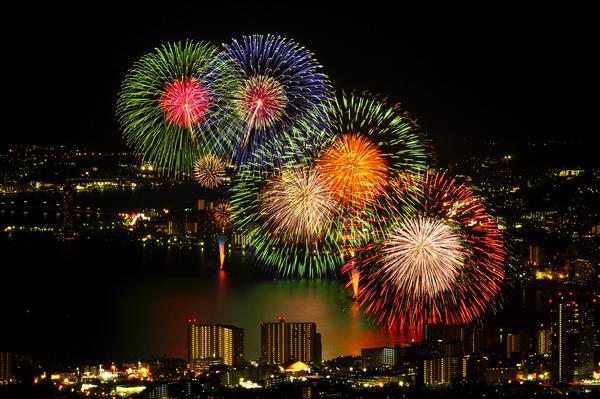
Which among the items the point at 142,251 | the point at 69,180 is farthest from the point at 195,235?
the point at 69,180

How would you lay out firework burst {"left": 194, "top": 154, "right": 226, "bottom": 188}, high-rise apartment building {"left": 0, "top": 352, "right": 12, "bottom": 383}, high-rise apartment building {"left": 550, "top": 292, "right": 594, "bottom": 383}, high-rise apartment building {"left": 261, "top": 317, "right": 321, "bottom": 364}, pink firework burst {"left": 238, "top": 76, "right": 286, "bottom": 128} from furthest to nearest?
high-rise apartment building {"left": 261, "top": 317, "right": 321, "bottom": 364}, high-rise apartment building {"left": 0, "top": 352, "right": 12, "bottom": 383}, high-rise apartment building {"left": 550, "top": 292, "right": 594, "bottom": 383}, firework burst {"left": 194, "top": 154, "right": 226, "bottom": 188}, pink firework burst {"left": 238, "top": 76, "right": 286, "bottom": 128}

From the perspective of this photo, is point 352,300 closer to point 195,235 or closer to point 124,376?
point 124,376

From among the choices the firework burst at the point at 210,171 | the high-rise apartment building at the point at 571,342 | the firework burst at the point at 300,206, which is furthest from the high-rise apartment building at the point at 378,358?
the firework burst at the point at 300,206

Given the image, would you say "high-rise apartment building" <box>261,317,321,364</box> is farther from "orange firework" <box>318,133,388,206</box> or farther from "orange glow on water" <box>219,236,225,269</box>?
"orange glow on water" <box>219,236,225,269</box>

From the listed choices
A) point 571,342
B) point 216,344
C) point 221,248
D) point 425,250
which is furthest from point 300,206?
point 221,248

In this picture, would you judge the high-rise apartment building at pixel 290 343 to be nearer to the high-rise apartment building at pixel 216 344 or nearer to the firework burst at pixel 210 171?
the high-rise apartment building at pixel 216 344

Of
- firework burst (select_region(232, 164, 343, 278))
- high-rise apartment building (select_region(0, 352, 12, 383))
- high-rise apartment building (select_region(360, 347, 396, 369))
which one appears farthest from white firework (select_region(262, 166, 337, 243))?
high-rise apartment building (select_region(0, 352, 12, 383))

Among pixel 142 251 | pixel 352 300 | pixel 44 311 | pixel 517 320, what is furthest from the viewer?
pixel 142 251

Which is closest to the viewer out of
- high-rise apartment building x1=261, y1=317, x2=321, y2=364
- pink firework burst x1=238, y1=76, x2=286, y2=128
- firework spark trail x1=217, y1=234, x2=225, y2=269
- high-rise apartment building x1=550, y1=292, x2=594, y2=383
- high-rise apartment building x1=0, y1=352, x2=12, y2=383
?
pink firework burst x1=238, y1=76, x2=286, y2=128
